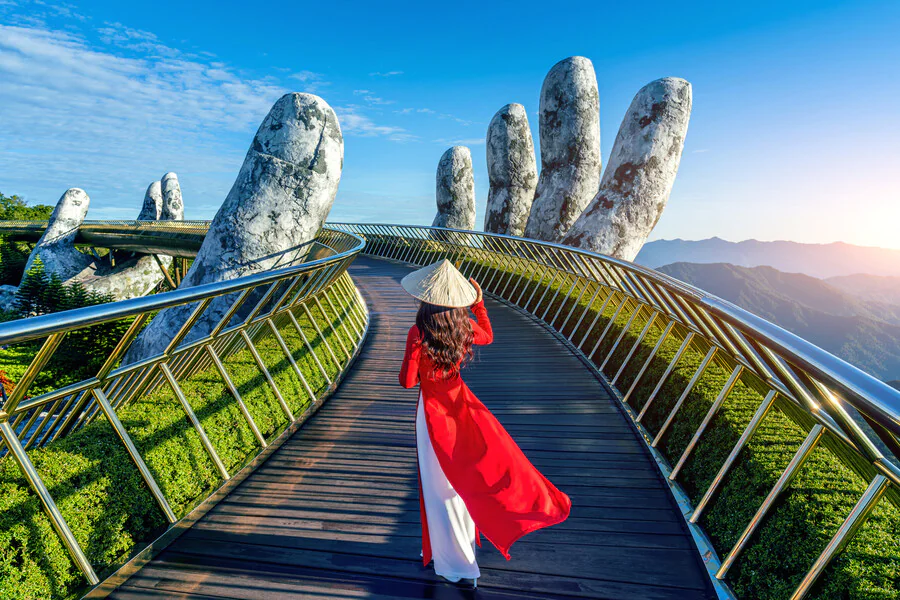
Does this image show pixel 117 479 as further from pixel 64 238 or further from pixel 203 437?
pixel 64 238

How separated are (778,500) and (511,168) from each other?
57.6 feet

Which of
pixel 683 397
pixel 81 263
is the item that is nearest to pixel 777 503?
pixel 683 397

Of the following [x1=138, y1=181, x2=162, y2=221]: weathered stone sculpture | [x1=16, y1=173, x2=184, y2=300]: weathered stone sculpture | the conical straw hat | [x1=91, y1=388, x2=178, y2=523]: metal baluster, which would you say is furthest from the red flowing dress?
[x1=138, y1=181, x2=162, y2=221]: weathered stone sculpture

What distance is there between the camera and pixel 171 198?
35.9m

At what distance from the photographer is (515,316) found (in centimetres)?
1003

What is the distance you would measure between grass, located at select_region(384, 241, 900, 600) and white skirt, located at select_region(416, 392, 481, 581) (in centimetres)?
135

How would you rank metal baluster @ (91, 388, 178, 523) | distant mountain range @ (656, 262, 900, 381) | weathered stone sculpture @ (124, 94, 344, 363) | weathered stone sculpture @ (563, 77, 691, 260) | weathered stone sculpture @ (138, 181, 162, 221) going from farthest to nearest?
distant mountain range @ (656, 262, 900, 381), weathered stone sculpture @ (138, 181, 162, 221), weathered stone sculpture @ (563, 77, 691, 260), weathered stone sculpture @ (124, 94, 344, 363), metal baluster @ (91, 388, 178, 523)

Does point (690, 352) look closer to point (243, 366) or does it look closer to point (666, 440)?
point (666, 440)

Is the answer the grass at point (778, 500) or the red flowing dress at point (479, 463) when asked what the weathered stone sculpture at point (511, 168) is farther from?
the red flowing dress at point (479, 463)

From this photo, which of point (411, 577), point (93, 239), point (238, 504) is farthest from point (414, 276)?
point (93, 239)

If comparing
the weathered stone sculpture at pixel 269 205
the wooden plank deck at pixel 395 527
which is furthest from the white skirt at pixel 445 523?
the weathered stone sculpture at pixel 269 205

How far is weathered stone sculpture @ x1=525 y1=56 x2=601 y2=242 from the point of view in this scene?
53.4ft

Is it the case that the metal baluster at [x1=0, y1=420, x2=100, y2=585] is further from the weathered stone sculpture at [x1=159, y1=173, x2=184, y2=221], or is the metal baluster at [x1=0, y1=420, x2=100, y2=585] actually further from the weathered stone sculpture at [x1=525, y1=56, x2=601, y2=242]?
the weathered stone sculpture at [x1=159, y1=173, x2=184, y2=221]

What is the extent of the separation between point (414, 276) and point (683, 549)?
7.14 ft
